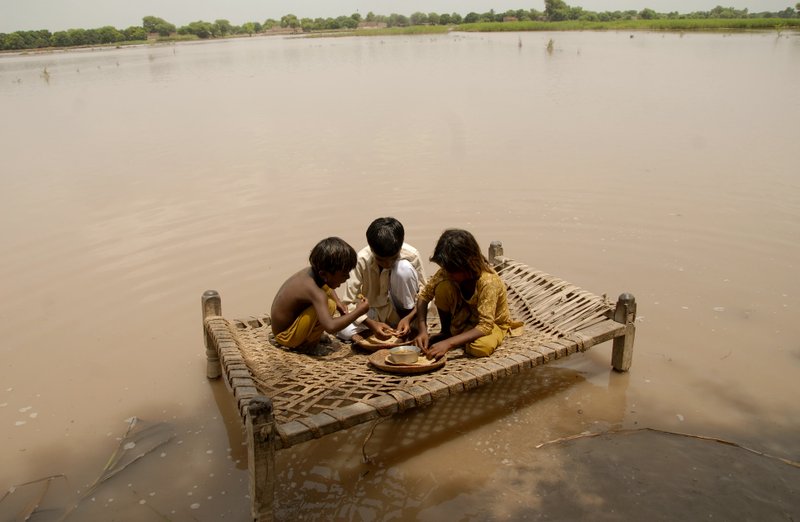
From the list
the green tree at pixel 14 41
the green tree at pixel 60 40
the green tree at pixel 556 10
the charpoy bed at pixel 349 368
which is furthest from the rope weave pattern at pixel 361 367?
the green tree at pixel 556 10

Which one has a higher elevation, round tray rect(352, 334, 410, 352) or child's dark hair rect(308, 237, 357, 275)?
child's dark hair rect(308, 237, 357, 275)

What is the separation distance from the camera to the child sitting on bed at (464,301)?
3.32 m

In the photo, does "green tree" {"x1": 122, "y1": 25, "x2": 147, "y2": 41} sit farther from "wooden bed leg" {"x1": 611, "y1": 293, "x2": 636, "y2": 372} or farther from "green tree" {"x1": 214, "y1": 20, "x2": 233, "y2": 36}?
"wooden bed leg" {"x1": 611, "y1": 293, "x2": 636, "y2": 372}

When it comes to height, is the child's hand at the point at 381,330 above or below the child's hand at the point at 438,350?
below

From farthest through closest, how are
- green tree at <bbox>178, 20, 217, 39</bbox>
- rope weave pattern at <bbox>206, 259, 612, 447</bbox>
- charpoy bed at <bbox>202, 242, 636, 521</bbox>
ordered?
green tree at <bbox>178, 20, 217, 39</bbox>
rope weave pattern at <bbox>206, 259, 612, 447</bbox>
charpoy bed at <bbox>202, 242, 636, 521</bbox>

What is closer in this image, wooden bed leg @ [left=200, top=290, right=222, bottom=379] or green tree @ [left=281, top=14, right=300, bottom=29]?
wooden bed leg @ [left=200, top=290, right=222, bottom=379]

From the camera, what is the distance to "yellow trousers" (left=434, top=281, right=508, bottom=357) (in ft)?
11.3

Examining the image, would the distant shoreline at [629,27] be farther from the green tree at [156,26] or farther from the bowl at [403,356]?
the bowl at [403,356]

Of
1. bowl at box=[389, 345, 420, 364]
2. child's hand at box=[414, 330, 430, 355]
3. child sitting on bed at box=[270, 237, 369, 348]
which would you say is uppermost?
Result: child sitting on bed at box=[270, 237, 369, 348]

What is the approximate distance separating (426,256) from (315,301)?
265 centimetres

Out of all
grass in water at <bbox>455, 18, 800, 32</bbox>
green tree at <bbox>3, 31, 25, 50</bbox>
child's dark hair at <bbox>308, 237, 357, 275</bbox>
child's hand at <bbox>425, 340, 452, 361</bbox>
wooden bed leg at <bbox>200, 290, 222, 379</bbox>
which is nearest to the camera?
child's dark hair at <bbox>308, 237, 357, 275</bbox>

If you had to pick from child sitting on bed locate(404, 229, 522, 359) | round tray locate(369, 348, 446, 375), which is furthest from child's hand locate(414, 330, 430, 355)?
round tray locate(369, 348, 446, 375)

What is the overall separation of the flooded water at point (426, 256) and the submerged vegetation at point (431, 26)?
36.7 metres

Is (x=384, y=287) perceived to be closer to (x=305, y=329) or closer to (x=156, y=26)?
(x=305, y=329)
